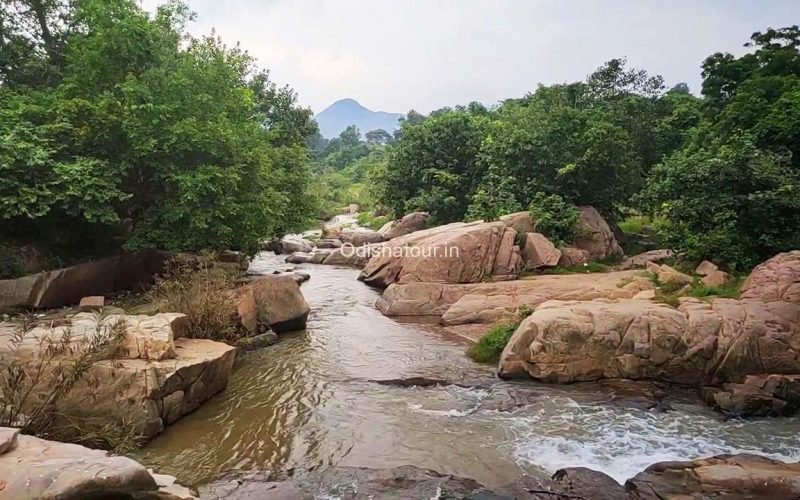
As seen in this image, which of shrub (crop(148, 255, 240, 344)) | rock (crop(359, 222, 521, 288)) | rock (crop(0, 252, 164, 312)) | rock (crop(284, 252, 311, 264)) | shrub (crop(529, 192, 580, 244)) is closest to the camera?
shrub (crop(148, 255, 240, 344))

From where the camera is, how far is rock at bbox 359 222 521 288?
59.8 ft

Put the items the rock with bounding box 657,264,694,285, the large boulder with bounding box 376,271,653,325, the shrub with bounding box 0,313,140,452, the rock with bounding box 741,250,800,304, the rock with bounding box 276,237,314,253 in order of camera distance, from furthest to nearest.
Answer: the rock with bounding box 276,237,314,253
the large boulder with bounding box 376,271,653,325
the rock with bounding box 657,264,694,285
the rock with bounding box 741,250,800,304
the shrub with bounding box 0,313,140,452

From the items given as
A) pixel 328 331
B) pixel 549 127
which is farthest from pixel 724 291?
pixel 549 127

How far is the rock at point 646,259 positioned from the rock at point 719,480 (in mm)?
12307

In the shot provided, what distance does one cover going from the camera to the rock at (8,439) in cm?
521

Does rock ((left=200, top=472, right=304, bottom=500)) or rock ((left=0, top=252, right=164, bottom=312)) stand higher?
rock ((left=0, top=252, right=164, bottom=312))

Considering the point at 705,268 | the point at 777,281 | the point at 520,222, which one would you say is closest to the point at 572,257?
the point at 520,222

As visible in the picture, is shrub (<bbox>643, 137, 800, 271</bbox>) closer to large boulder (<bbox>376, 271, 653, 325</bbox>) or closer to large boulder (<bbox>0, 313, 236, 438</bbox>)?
large boulder (<bbox>376, 271, 653, 325</bbox>)

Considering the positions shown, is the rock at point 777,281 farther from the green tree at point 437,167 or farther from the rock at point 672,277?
the green tree at point 437,167

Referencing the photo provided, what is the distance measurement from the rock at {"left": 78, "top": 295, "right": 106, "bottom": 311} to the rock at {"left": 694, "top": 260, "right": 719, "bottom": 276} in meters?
15.2

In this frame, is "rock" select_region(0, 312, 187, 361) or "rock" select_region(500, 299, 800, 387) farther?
"rock" select_region(500, 299, 800, 387)

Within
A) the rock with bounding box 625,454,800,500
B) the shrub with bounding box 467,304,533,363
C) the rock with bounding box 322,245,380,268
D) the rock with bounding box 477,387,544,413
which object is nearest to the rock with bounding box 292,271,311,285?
the rock with bounding box 322,245,380,268

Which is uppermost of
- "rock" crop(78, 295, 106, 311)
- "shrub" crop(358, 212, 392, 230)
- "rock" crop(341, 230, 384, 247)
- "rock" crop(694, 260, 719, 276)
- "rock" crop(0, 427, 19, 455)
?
"shrub" crop(358, 212, 392, 230)

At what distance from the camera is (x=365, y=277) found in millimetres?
21781
